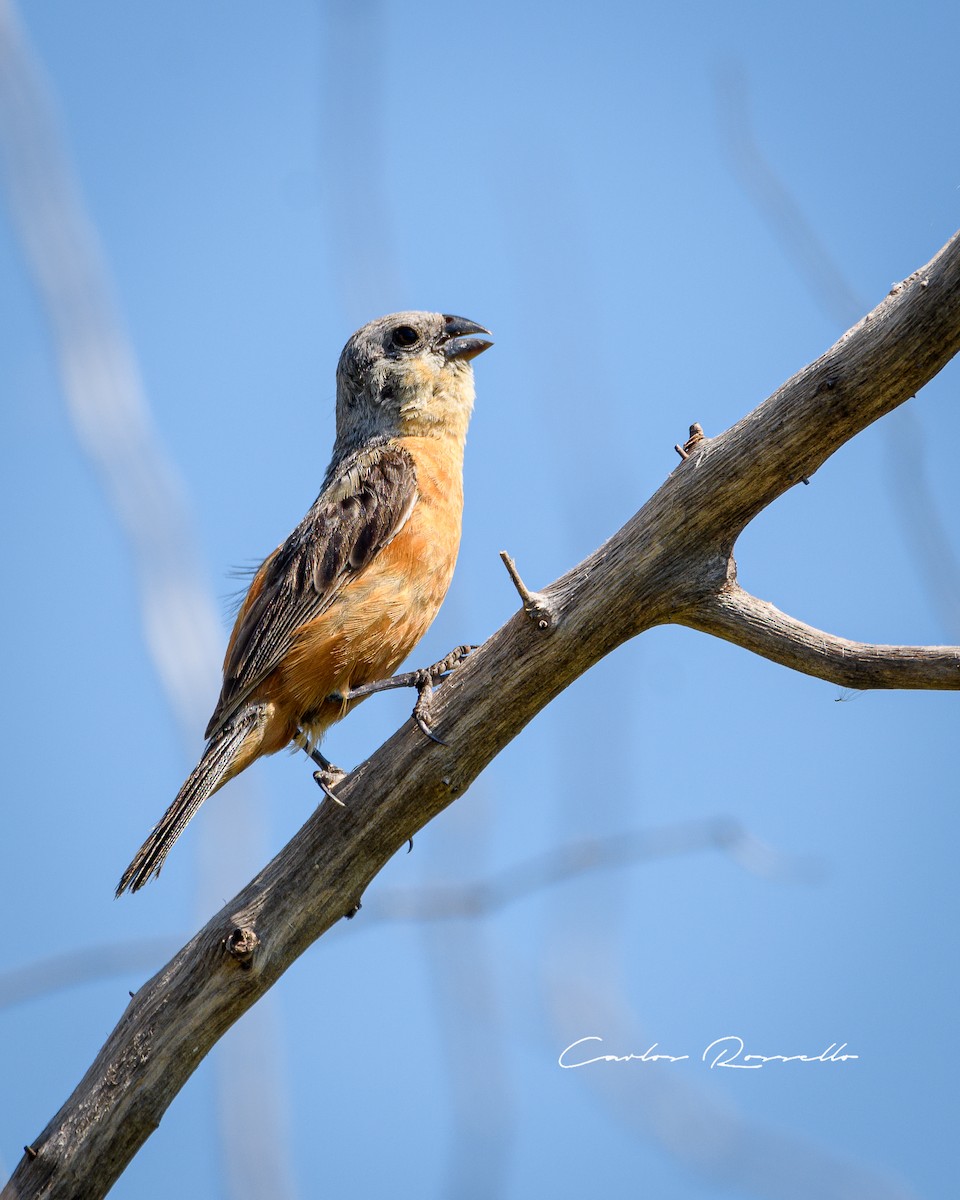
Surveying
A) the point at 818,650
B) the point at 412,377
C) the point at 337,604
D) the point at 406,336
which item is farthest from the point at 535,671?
the point at 406,336

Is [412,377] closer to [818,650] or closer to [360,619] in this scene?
[360,619]

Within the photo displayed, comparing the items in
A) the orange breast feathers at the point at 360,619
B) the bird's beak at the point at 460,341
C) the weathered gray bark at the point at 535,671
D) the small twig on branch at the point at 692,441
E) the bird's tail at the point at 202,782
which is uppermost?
the bird's beak at the point at 460,341

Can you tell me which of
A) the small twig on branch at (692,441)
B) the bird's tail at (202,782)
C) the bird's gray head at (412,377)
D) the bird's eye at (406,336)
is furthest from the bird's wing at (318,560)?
the small twig on branch at (692,441)

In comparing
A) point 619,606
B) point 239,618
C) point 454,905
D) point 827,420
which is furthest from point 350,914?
point 827,420

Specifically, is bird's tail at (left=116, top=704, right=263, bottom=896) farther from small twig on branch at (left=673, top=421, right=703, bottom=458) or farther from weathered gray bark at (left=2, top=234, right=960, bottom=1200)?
small twig on branch at (left=673, top=421, right=703, bottom=458)

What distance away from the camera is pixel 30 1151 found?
4.39 meters

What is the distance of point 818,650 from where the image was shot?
404 cm

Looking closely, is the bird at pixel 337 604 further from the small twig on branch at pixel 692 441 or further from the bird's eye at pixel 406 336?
the small twig on branch at pixel 692 441

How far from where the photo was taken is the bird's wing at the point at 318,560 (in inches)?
235

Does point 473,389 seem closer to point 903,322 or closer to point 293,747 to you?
point 293,747

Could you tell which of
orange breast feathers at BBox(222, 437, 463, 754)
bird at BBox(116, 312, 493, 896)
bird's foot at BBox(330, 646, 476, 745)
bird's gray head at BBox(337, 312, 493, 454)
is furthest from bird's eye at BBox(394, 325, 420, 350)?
bird's foot at BBox(330, 646, 476, 745)

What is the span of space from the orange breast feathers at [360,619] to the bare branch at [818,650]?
2072 millimetres

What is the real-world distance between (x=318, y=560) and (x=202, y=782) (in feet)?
4.49

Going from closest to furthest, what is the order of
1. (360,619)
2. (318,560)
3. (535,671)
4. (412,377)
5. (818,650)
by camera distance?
(818,650) < (535,671) < (360,619) < (318,560) < (412,377)
